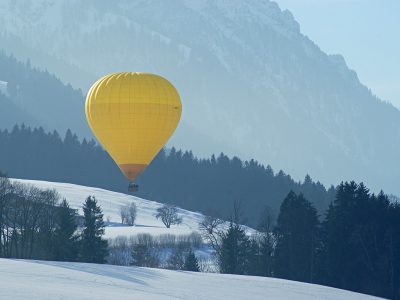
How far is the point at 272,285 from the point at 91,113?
45.8 ft

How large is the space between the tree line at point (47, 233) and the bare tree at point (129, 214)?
59.2 meters

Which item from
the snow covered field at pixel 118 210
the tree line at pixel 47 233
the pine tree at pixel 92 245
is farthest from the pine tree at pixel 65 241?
the snow covered field at pixel 118 210

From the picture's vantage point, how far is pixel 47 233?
86000mm

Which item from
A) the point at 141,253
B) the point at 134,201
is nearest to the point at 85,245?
the point at 141,253

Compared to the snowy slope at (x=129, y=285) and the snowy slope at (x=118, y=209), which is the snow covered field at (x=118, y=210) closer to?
the snowy slope at (x=118, y=209)

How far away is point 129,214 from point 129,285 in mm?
106081

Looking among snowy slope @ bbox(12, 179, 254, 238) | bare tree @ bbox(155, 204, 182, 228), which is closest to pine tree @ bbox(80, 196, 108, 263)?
snowy slope @ bbox(12, 179, 254, 238)

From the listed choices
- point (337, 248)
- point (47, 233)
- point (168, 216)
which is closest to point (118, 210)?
point (168, 216)

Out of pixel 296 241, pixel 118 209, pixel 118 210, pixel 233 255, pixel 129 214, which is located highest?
pixel 118 209

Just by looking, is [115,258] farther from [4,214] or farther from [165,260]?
[4,214]

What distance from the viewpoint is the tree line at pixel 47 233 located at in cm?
8375

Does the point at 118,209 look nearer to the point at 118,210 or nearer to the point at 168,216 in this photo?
the point at 118,210

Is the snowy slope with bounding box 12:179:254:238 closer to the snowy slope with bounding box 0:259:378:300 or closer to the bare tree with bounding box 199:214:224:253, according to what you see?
the bare tree with bounding box 199:214:224:253

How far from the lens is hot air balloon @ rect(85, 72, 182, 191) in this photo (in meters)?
66.6
